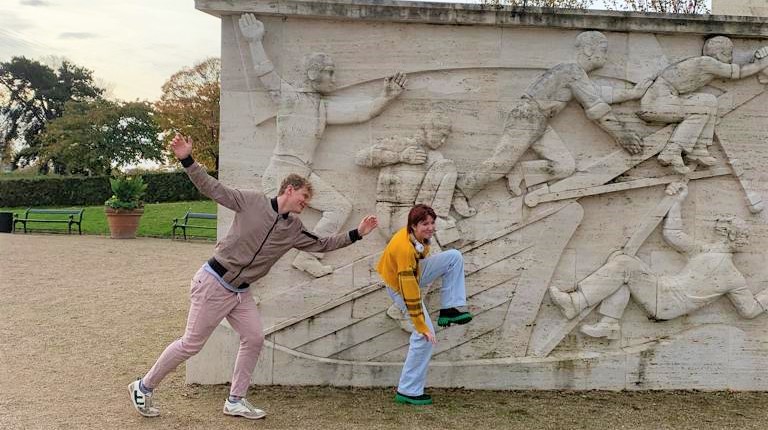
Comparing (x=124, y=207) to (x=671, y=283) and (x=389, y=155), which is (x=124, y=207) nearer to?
(x=389, y=155)

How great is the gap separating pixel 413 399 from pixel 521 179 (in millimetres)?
1987

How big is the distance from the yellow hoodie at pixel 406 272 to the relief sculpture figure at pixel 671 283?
1432 mm

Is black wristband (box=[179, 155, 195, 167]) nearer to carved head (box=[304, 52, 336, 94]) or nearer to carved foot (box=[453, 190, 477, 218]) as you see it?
carved head (box=[304, 52, 336, 94])

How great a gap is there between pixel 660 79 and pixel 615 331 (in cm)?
213

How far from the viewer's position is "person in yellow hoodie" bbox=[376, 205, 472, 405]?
4.56 metres

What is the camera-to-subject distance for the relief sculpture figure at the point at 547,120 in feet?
17.5

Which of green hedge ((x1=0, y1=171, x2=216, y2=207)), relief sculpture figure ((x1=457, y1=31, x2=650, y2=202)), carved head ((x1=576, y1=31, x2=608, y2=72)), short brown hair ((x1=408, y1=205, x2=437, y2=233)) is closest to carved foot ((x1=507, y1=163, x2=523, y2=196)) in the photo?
relief sculpture figure ((x1=457, y1=31, x2=650, y2=202))

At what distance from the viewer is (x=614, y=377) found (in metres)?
5.48

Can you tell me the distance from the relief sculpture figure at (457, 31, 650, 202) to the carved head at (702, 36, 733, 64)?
585 millimetres

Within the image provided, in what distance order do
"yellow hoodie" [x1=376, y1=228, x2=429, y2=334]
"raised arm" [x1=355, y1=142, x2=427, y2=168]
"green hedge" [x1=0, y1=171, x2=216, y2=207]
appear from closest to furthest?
"yellow hoodie" [x1=376, y1=228, x2=429, y2=334] → "raised arm" [x1=355, y1=142, x2=427, y2=168] → "green hedge" [x1=0, y1=171, x2=216, y2=207]

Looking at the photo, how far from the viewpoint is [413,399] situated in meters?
4.99

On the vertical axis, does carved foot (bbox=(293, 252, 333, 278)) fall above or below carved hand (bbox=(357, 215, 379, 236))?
below

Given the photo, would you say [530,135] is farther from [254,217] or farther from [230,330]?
[230,330]

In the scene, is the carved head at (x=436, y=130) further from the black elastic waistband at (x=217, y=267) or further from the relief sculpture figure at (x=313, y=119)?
the black elastic waistband at (x=217, y=267)
